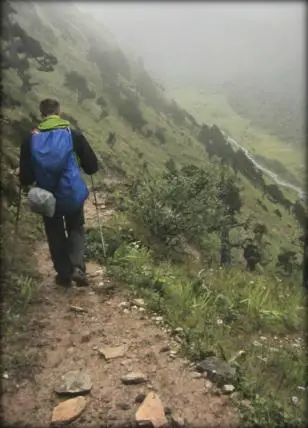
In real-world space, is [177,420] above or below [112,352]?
below

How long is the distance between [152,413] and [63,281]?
2906 millimetres

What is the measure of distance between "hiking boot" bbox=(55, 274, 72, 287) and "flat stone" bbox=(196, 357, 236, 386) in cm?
244

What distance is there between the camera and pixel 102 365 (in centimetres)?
590

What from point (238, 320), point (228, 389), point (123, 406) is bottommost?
point (238, 320)

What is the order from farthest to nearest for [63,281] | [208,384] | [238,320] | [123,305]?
1. [238,320]
2. [63,281]
3. [123,305]
4. [208,384]

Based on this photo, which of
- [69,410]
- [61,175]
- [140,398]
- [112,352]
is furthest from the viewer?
[61,175]

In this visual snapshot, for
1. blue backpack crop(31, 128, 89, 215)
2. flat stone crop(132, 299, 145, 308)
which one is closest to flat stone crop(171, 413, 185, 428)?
flat stone crop(132, 299, 145, 308)

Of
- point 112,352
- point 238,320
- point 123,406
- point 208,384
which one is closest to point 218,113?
point 238,320

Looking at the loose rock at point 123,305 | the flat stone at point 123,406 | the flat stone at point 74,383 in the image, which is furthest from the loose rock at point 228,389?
the loose rock at point 123,305

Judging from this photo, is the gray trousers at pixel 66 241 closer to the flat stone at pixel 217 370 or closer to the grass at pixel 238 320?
the grass at pixel 238 320

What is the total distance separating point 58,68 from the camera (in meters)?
36.0

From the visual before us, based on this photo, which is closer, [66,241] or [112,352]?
[112,352]

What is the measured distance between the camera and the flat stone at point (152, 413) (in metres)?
5.02

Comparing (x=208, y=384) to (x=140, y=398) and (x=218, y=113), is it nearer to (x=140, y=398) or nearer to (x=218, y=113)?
(x=140, y=398)
